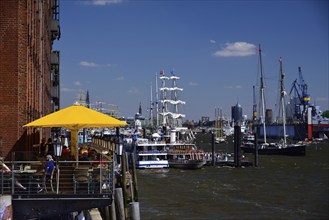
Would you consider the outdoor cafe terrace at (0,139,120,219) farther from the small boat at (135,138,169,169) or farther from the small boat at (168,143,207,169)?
the small boat at (135,138,169,169)

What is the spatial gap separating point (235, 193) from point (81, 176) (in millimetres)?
32582

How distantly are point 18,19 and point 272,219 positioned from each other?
2050 cm

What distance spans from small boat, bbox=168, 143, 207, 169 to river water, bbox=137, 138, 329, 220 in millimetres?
1312

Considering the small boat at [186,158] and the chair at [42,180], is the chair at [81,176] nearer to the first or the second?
the chair at [42,180]

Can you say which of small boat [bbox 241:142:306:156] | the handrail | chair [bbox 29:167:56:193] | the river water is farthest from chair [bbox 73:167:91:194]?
small boat [bbox 241:142:306:156]

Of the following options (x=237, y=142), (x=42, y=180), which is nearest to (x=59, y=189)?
(x=42, y=180)

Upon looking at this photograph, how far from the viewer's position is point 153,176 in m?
61.8

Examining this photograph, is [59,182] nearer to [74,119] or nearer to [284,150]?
[74,119]

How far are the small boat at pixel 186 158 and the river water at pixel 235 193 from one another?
131 centimetres

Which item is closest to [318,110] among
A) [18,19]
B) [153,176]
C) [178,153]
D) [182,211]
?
[178,153]

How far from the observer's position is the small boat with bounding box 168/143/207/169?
70438mm

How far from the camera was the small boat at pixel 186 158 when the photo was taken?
231 ft

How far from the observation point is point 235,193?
46281mm

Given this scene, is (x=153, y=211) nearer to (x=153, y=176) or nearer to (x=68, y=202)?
(x=68, y=202)
